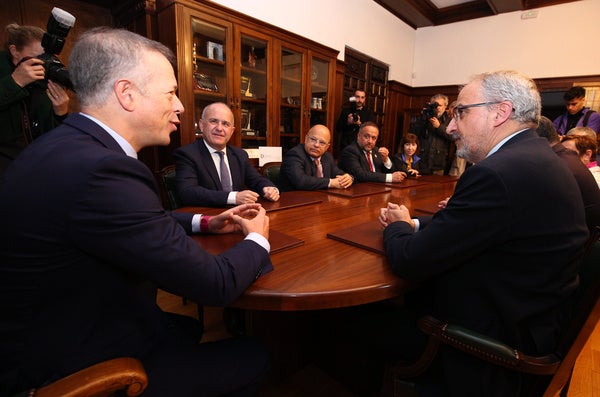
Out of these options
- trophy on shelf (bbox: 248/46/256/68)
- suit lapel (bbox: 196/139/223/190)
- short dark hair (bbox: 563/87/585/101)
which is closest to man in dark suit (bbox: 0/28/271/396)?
suit lapel (bbox: 196/139/223/190)

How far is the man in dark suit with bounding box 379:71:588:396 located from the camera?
30.8 inches

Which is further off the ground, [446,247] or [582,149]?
[582,149]

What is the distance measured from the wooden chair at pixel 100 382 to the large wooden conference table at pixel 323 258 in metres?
0.25

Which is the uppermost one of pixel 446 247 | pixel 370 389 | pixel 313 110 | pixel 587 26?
pixel 587 26

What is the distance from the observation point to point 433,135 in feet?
13.0

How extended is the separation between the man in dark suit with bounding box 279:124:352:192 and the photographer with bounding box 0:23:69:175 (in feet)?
4.73

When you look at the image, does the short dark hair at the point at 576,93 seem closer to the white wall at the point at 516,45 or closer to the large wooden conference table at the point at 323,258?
the white wall at the point at 516,45

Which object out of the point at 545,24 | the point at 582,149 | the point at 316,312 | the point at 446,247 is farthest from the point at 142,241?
the point at 545,24

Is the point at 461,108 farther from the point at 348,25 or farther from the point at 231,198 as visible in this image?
the point at 348,25

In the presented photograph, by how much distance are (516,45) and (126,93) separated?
6.17 m

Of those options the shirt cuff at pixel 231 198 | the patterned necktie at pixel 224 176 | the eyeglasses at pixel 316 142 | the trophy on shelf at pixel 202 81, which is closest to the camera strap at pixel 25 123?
the patterned necktie at pixel 224 176

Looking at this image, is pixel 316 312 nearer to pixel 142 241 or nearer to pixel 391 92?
pixel 142 241

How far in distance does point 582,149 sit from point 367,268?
8.28ft

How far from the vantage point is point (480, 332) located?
2.76 ft
